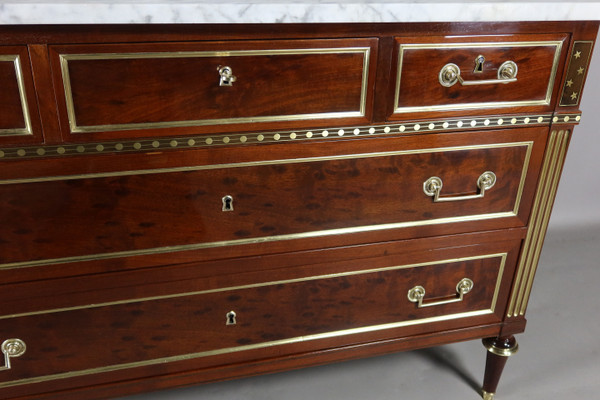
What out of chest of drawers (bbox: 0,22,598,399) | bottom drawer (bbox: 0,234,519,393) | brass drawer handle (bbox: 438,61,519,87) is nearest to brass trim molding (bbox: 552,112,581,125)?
chest of drawers (bbox: 0,22,598,399)

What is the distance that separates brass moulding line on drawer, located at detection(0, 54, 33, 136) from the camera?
88 cm

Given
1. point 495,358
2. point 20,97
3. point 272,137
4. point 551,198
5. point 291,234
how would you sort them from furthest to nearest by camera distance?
point 495,358, point 551,198, point 291,234, point 272,137, point 20,97

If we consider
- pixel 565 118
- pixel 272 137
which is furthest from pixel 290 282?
pixel 565 118

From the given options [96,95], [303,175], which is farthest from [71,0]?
[303,175]

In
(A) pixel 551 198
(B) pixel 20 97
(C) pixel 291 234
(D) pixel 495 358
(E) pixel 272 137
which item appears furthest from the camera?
(D) pixel 495 358

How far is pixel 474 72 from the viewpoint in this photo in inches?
43.1

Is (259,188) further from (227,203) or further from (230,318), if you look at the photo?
(230,318)

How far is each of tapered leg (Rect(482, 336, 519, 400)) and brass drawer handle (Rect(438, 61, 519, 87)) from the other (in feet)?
2.24

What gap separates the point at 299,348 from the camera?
4.23 ft

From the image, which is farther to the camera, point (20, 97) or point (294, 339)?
point (294, 339)

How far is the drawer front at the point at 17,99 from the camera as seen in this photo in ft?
2.89

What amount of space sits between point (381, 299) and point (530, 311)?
822 millimetres

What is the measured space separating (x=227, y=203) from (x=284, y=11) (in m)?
0.37

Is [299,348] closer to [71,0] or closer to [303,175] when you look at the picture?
[303,175]
